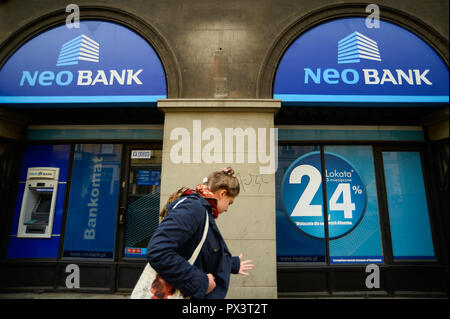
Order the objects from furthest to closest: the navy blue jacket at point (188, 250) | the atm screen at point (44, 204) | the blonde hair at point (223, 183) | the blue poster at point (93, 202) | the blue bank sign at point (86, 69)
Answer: the atm screen at point (44, 204), the blue poster at point (93, 202), the blue bank sign at point (86, 69), the blonde hair at point (223, 183), the navy blue jacket at point (188, 250)

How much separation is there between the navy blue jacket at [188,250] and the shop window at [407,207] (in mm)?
4695

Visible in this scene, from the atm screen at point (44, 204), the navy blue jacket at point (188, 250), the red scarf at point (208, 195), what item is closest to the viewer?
the navy blue jacket at point (188, 250)

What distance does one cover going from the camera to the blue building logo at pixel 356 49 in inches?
179

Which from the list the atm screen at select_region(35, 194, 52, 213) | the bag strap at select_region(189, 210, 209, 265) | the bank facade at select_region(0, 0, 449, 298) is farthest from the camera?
the atm screen at select_region(35, 194, 52, 213)

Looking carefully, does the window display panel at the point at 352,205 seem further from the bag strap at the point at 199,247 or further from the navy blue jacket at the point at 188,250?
the bag strap at the point at 199,247

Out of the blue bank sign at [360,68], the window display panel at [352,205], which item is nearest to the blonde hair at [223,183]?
the blue bank sign at [360,68]

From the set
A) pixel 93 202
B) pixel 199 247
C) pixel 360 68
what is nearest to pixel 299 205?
pixel 360 68

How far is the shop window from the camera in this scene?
4.89 meters

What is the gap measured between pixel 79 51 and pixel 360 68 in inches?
214

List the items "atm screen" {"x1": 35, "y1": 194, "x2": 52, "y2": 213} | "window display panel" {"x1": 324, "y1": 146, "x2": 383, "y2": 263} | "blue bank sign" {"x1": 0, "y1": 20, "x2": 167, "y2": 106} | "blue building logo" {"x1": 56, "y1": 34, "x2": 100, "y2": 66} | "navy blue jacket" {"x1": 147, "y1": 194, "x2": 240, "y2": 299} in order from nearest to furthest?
"navy blue jacket" {"x1": 147, "y1": 194, "x2": 240, "y2": 299} → "blue bank sign" {"x1": 0, "y1": 20, "x2": 167, "y2": 106} → "blue building logo" {"x1": 56, "y1": 34, "x2": 100, "y2": 66} → "window display panel" {"x1": 324, "y1": 146, "x2": 383, "y2": 263} → "atm screen" {"x1": 35, "y1": 194, "x2": 52, "y2": 213}

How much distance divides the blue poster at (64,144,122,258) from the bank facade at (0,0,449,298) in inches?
1.2

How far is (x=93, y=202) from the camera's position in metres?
5.19

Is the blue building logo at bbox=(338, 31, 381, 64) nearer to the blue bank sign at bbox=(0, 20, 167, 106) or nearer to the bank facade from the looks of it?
the bank facade

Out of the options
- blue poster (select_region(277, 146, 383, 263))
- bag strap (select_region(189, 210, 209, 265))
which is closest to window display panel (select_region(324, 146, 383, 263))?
blue poster (select_region(277, 146, 383, 263))
